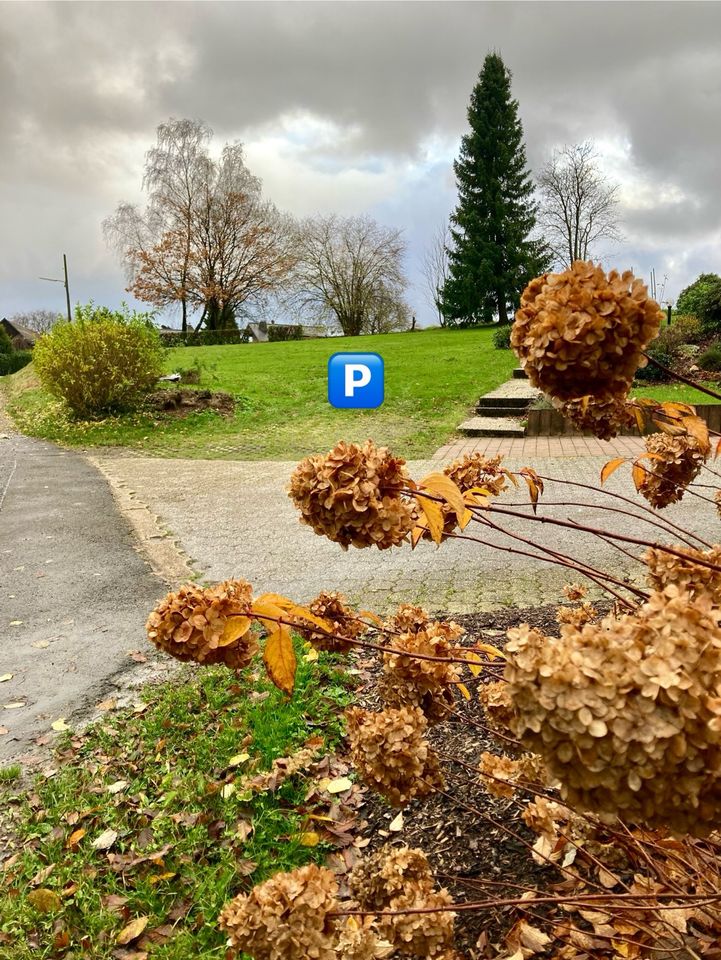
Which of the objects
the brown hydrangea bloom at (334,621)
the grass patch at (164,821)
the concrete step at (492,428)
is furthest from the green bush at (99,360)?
the brown hydrangea bloom at (334,621)

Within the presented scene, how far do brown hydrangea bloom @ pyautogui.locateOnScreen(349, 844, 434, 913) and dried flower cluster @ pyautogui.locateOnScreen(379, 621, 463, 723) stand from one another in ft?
1.01

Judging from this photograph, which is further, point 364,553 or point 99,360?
point 99,360

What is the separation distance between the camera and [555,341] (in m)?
0.97

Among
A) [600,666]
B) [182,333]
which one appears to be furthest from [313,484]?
[182,333]

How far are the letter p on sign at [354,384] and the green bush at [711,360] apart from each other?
255 inches

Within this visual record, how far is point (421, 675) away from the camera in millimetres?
1521

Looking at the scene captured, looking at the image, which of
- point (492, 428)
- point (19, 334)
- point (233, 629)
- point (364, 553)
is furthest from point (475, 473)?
point (19, 334)

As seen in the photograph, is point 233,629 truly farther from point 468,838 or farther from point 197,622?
point 468,838

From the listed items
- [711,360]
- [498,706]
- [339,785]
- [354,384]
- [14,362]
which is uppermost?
[14,362]

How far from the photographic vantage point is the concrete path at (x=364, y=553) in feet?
13.6

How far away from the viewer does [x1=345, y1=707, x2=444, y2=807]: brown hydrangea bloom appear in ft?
4.67

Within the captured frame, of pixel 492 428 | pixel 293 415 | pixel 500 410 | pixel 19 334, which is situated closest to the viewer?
pixel 492 428

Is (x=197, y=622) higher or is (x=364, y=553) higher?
(x=197, y=622)

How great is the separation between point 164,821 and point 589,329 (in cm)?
216
